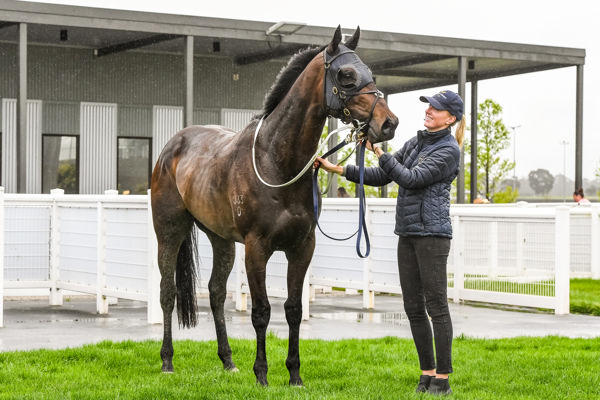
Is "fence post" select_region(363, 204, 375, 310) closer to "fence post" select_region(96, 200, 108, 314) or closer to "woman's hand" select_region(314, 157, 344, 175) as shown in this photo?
"fence post" select_region(96, 200, 108, 314)

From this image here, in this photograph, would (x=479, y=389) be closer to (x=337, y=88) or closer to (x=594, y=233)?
(x=337, y=88)

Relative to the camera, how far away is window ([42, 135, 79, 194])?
23.5m

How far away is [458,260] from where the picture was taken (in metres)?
11.5

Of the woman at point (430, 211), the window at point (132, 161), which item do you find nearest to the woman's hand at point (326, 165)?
the woman at point (430, 211)

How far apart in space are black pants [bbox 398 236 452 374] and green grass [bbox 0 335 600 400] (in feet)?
0.99

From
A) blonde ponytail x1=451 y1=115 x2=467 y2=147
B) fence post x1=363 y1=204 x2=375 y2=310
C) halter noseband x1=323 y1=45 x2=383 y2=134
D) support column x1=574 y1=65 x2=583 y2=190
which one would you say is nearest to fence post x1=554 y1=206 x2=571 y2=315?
fence post x1=363 y1=204 x2=375 y2=310

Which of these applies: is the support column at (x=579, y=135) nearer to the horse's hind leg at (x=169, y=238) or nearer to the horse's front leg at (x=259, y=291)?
the horse's hind leg at (x=169, y=238)

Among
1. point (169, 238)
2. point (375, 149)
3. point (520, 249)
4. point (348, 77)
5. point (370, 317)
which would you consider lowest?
point (370, 317)

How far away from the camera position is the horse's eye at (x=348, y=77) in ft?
17.2

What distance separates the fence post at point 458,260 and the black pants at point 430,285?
5816 millimetres

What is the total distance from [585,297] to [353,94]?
7.55m

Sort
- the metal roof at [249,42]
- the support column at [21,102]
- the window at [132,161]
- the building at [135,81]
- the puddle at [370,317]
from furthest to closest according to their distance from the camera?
the window at [132,161], the building at [135,81], the metal roof at [249,42], the support column at [21,102], the puddle at [370,317]

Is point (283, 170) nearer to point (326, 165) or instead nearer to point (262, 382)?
point (326, 165)

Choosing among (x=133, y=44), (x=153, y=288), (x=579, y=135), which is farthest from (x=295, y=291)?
(x=579, y=135)
